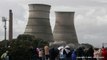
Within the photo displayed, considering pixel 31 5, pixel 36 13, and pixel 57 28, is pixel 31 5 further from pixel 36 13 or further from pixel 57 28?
pixel 57 28

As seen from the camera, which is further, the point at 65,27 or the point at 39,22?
the point at 65,27

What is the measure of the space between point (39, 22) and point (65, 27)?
526 cm

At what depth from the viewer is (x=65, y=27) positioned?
65.4 m

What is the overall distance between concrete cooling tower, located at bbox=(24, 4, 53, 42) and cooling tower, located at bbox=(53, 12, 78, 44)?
253 cm

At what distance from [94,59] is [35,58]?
355 cm

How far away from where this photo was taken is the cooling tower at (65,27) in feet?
210

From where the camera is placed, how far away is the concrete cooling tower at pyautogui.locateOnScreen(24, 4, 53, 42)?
6195cm

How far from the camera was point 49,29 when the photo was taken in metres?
63.6

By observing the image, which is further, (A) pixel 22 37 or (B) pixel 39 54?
(A) pixel 22 37

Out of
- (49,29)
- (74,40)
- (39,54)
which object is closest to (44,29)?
(49,29)

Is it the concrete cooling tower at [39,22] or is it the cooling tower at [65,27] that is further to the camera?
the cooling tower at [65,27]

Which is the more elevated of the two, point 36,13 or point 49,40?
point 36,13

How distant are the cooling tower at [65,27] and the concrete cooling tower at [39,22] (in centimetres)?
253

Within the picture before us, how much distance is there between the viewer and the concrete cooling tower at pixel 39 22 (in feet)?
203
